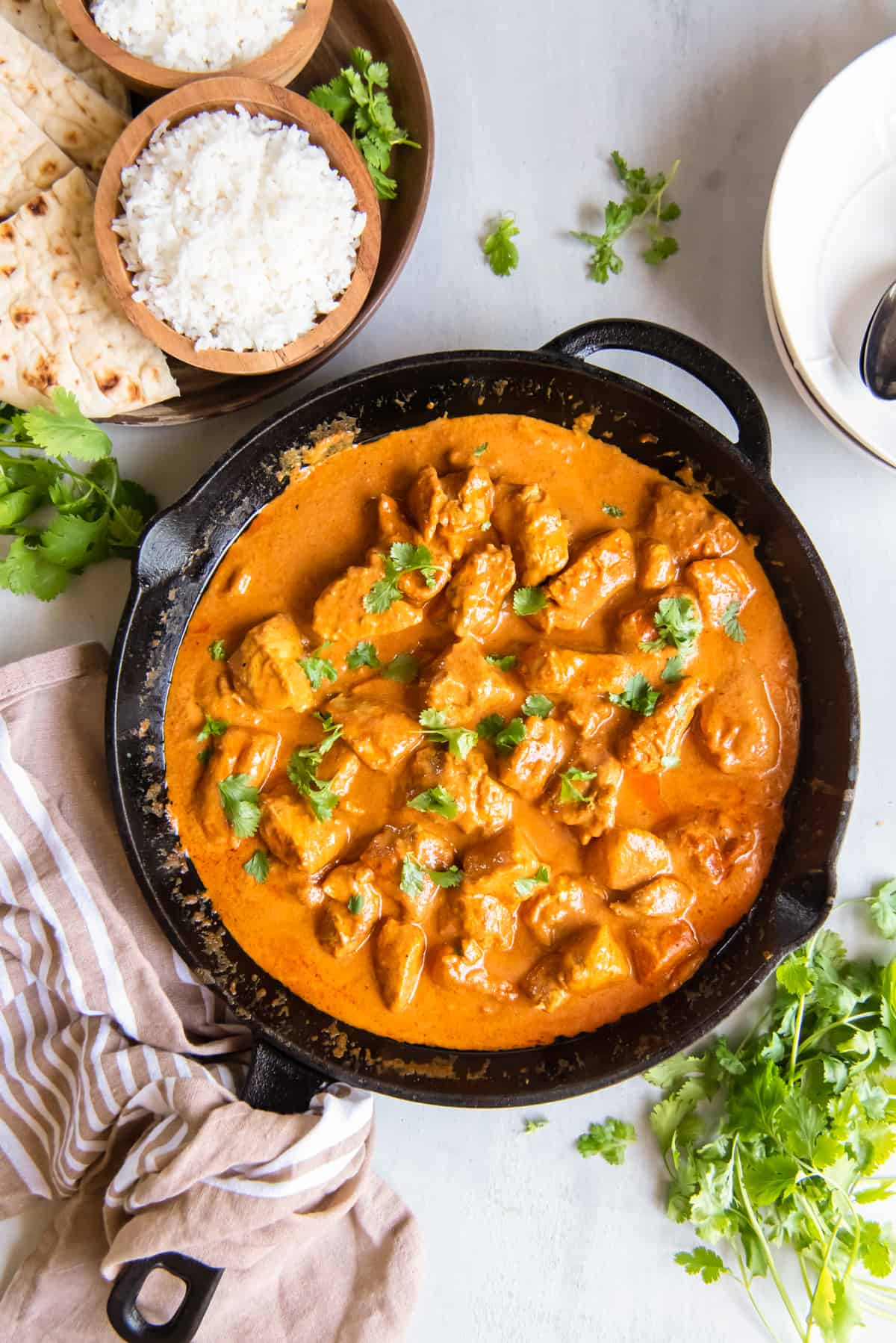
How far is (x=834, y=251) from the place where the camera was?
140 inches

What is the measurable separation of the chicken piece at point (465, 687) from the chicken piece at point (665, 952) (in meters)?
0.86

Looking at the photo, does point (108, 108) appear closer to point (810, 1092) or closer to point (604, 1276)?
point (810, 1092)

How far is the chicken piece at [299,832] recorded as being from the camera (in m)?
3.25

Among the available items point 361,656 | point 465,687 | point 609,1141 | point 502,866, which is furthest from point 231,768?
point 609,1141

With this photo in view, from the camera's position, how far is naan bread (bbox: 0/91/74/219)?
10.9ft

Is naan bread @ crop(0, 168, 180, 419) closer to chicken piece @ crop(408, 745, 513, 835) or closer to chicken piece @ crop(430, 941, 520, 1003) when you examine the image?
chicken piece @ crop(408, 745, 513, 835)

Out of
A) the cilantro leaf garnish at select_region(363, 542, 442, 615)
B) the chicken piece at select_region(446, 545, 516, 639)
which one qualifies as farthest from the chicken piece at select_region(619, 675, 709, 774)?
the cilantro leaf garnish at select_region(363, 542, 442, 615)

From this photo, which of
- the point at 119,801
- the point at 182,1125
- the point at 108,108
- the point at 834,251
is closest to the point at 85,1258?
the point at 182,1125

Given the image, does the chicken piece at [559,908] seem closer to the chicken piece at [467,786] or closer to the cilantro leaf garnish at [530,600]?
the chicken piece at [467,786]

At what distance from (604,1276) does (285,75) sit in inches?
171

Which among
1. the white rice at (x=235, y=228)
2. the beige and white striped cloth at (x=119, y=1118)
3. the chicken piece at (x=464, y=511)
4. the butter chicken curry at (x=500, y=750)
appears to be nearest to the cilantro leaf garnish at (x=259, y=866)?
the butter chicken curry at (x=500, y=750)

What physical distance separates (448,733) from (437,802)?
0.23 m

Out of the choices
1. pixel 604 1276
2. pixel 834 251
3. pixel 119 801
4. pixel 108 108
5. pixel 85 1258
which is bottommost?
pixel 604 1276

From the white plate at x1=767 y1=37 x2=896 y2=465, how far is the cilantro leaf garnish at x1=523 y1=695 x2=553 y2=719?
1.36 metres
